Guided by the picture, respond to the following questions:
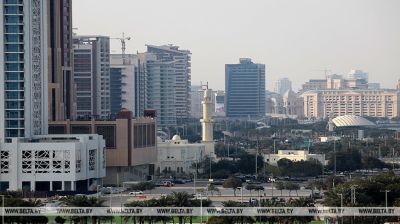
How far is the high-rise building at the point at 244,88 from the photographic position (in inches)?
6437

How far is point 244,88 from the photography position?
16462cm

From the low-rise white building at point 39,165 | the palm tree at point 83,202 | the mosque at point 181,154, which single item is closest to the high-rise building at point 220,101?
the mosque at point 181,154

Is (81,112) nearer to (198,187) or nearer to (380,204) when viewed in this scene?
(198,187)

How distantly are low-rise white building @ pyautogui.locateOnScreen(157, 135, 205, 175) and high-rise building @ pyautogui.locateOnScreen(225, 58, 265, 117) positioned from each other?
87.5 m

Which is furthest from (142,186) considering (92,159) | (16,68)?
(16,68)

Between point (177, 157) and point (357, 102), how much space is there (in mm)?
89763

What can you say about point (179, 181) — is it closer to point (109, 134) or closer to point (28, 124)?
point (109, 134)

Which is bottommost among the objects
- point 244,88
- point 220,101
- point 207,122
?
point 207,122

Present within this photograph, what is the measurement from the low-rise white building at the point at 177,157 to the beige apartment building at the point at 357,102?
86.9 metres

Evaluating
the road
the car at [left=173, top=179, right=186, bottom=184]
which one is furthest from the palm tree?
the car at [left=173, top=179, right=186, bottom=184]

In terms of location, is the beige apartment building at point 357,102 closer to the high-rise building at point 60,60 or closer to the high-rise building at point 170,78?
the high-rise building at point 170,78

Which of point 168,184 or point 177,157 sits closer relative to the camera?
point 168,184

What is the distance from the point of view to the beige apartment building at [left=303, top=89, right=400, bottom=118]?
16238cm

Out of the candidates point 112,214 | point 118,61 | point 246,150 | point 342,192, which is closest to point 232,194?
point 342,192
